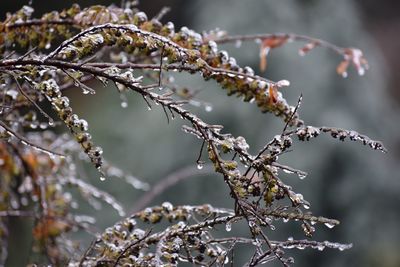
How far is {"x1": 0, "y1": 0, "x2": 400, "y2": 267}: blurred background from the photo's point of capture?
13.9 feet

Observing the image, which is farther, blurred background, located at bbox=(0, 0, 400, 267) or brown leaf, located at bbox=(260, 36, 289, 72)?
blurred background, located at bbox=(0, 0, 400, 267)

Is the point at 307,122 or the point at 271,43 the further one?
the point at 307,122

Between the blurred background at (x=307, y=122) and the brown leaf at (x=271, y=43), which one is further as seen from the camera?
the blurred background at (x=307, y=122)

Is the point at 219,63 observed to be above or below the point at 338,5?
below

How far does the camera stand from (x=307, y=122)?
14.5 feet

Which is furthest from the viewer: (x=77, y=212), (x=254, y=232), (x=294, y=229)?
(x=77, y=212)

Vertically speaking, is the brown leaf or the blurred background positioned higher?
the blurred background

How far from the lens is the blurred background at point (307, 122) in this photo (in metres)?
4.25

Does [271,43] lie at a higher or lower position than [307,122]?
lower

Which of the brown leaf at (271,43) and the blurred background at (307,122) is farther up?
the blurred background at (307,122)

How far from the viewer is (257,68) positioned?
4.65m

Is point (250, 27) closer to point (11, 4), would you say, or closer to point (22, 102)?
point (11, 4)

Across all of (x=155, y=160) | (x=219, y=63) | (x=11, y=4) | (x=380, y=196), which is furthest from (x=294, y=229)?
(x=11, y=4)

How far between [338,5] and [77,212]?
116 inches
